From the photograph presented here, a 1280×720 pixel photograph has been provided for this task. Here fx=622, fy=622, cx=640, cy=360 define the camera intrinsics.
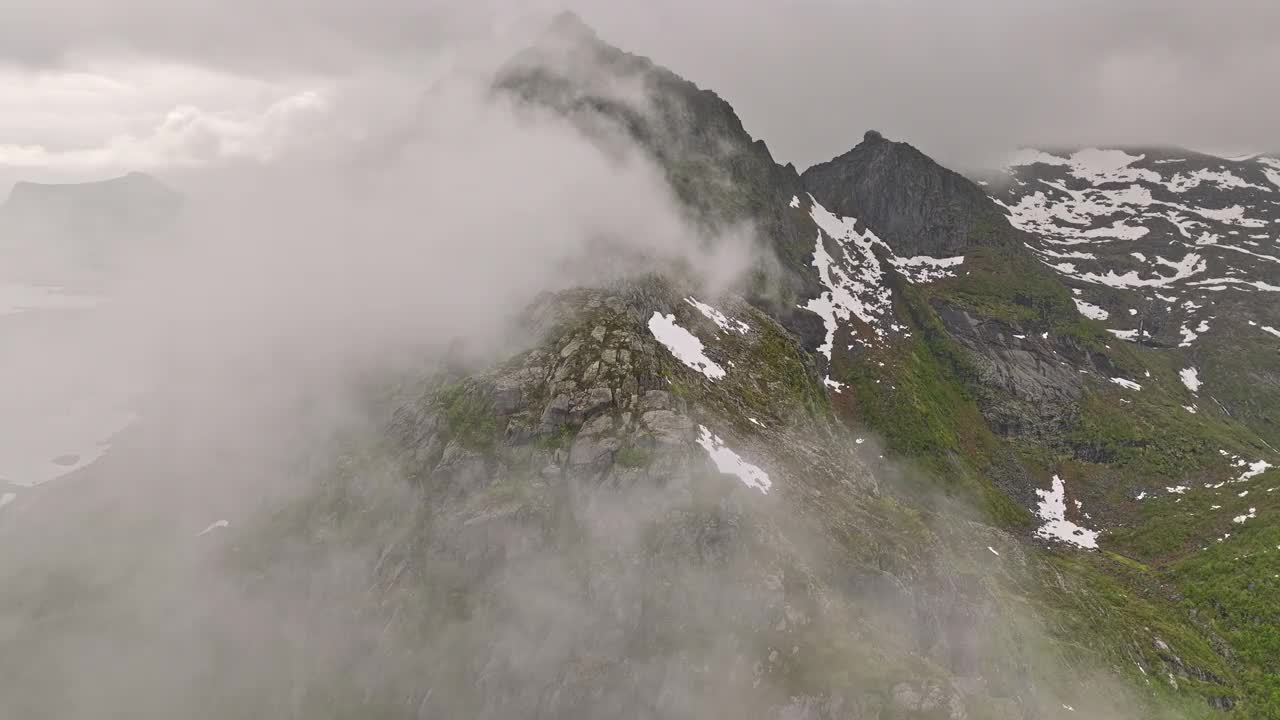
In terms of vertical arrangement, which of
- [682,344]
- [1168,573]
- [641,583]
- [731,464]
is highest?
[682,344]

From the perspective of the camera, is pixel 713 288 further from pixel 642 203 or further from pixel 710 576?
pixel 710 576

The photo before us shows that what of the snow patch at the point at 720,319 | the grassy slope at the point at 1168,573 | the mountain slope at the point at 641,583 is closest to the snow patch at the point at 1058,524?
the grassy slope at the point at 1168,573

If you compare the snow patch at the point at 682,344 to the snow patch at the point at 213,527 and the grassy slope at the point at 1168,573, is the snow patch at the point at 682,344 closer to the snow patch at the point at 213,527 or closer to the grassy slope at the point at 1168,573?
the grassy slope at the point at 1168,573

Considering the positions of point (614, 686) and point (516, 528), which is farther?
point (516, 528)

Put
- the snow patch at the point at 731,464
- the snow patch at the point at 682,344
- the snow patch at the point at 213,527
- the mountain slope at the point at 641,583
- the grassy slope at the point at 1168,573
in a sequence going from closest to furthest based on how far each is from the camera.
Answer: the mountain slope at the point at 641,583 → the snow patch at the point at 731,464 → the grassy slope at the point at 1168,573 → the snow patch at the point at 682,344 → the snow patch at the point at 213,527

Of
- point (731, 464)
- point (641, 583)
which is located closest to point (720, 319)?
point (731, 464)

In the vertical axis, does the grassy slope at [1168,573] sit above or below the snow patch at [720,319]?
below

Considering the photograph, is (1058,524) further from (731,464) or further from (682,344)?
(731,464)

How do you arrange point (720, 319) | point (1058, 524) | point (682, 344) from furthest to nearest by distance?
point (1058, 524)
point (720, 319)
point (682, 344)

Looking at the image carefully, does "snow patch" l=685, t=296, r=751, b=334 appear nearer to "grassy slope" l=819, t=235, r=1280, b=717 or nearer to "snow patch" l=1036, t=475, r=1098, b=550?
"grassy slope" l=819, t=235, r=1280, b=717

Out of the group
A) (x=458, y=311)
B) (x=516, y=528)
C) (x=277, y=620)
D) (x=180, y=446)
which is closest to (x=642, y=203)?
(x=458, y=311)

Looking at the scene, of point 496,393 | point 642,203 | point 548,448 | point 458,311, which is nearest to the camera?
point 548,448
